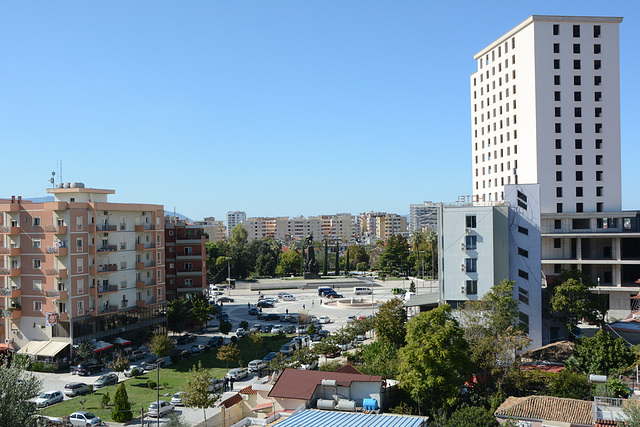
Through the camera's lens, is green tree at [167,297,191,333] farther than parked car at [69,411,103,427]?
Yes

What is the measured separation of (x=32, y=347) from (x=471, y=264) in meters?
37.7

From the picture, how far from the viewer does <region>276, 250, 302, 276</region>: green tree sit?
376ft

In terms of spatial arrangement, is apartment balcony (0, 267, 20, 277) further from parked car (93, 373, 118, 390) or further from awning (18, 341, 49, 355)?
parked car (93, 373, 118, 390)

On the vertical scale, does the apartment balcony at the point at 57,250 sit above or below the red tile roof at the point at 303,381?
above

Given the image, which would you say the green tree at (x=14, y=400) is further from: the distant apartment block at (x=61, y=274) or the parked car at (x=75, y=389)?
the distant apartment block at (x=61, y=274)

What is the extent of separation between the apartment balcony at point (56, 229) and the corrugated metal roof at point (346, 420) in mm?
32937

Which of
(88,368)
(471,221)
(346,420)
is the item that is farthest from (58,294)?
(471,221)

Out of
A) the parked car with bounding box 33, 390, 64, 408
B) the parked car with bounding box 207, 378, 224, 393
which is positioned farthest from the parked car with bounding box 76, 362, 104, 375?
the parked car with bounding box 207, 378, 224, 393

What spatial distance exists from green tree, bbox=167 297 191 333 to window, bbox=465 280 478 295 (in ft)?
94.6

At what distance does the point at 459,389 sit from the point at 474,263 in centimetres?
1701

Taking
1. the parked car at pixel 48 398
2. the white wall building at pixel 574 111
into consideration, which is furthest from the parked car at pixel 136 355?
the white wall building at pixel 574 111

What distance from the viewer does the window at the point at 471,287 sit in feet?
151

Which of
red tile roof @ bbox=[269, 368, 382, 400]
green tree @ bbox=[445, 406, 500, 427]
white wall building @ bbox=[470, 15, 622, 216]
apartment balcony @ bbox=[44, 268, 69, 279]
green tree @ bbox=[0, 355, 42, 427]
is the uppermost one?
white wall building @ bbox=[470, 15, 622, 216]

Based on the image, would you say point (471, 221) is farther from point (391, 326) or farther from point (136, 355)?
point (136, 355)
